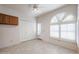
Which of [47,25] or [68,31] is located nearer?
[68,31]

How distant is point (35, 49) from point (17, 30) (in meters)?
0.51

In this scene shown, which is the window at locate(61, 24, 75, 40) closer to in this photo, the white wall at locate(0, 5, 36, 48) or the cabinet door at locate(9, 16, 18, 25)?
the white wall at locate(0, 5, 36, 48)

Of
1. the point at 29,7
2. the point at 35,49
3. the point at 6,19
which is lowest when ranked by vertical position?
the point at 35,49

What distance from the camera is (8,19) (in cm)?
177

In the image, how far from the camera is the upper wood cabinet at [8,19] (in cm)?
171

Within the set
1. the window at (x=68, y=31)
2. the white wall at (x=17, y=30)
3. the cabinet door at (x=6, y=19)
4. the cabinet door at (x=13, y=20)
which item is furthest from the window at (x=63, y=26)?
the cabinet door at (x=6, y=19)

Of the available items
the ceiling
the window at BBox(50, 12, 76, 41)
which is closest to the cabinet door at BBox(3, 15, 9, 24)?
the ceiling

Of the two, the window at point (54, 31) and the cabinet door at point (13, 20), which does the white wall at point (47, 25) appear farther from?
the cabinet door at point (13, 20)

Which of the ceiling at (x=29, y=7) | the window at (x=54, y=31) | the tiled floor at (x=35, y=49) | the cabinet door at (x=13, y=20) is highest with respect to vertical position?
the ceiling at (x=29, y=7)

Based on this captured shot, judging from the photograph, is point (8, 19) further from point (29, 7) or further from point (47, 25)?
point (47, 25)

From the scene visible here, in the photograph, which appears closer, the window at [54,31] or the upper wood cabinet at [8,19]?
the upper wood cabinet at [8,19]

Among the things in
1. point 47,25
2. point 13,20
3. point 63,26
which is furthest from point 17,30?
point 63,26

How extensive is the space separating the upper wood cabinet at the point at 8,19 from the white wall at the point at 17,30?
57mm
